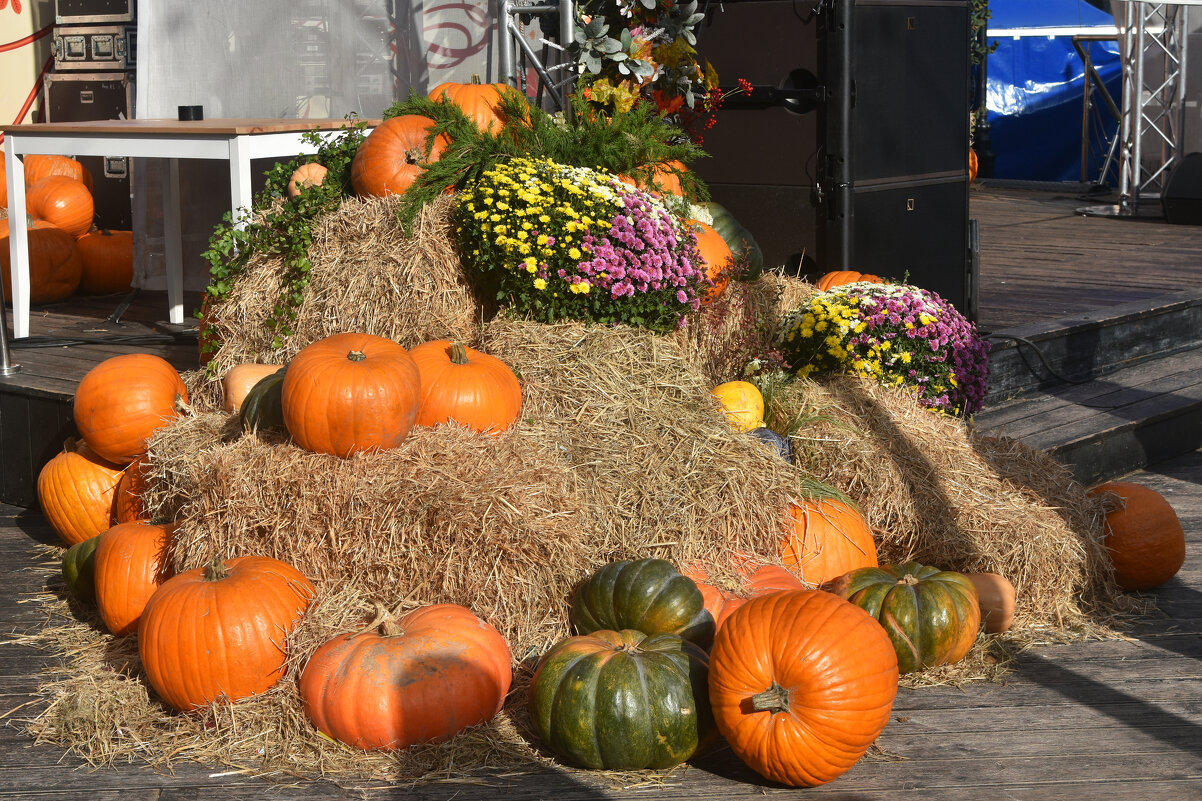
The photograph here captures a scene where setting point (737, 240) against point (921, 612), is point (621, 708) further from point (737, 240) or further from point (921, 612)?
point (737, 240)

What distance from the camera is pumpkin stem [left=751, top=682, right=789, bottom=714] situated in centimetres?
291

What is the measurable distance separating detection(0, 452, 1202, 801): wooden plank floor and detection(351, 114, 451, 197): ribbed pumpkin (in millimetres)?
2235

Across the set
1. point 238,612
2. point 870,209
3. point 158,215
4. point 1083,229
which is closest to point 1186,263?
point 1083,229

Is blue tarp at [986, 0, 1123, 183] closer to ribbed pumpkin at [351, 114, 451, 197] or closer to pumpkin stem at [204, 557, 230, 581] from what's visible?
ribbed pumpkin at [351, 114, 451, 197]

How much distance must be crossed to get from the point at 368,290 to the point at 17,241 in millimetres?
2633

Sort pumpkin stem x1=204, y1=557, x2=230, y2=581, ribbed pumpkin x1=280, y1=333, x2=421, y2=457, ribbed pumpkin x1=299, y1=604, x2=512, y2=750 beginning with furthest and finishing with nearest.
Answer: ribbed pumpkin x1=280, y1=333, x2=421, y2=457 → pumpkin stem x1=204, y1=557, x2=230, y2=581 → ribbed pumpkin x1=299, y1=604, x2=512, y2=750

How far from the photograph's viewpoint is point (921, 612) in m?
3.52

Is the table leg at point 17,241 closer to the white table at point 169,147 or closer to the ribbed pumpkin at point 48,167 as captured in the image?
the white table at point 169,147

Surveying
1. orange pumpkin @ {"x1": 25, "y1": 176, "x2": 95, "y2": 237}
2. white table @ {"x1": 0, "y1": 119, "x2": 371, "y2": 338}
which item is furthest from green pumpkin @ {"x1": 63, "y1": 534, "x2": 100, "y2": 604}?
orange pumpkin @ {"x1": 25, "y1": 176, "x2": 95, "y2": 237}

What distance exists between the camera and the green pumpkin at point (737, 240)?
5.46 metres

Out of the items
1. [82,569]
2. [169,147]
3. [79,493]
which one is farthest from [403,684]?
[169,147]

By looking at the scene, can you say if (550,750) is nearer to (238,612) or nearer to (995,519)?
(238,612)

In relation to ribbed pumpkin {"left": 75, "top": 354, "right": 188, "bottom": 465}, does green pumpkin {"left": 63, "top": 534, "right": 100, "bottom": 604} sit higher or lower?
lower

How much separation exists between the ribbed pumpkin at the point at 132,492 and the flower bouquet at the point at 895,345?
2564mm
